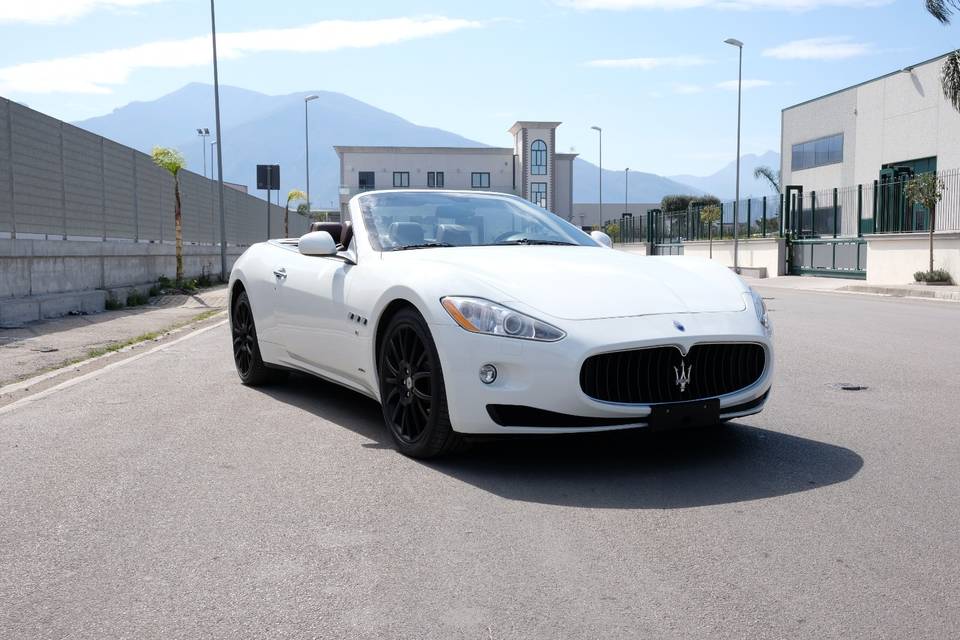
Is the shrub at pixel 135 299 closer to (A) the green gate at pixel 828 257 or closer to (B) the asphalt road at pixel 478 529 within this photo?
(B) the asphalt road at pixel 478 529

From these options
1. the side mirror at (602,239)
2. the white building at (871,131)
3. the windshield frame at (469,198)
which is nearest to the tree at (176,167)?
the windshield frame at (469,198)

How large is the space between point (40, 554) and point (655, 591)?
2189mm

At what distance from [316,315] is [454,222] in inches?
40.0

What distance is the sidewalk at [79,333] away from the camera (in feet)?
32.1

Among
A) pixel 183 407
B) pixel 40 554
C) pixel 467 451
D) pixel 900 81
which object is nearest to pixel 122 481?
pixel 40 554

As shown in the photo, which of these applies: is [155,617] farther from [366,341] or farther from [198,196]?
[198,196]

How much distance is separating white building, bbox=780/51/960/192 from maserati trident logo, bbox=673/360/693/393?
38.5 metres

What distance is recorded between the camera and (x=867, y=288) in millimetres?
24734

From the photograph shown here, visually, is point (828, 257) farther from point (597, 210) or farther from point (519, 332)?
point (597, 210)

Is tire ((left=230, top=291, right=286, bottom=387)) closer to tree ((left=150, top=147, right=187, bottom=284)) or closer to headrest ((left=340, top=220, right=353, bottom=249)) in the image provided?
headrest ((left=340, top=220, right=353, bottom=249))

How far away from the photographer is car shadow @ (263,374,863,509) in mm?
4254

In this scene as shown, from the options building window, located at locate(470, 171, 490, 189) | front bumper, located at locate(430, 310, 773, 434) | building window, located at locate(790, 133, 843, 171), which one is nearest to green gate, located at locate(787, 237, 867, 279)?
building window, located at locate(790, 133, 843, 171)

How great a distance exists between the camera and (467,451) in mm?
5008

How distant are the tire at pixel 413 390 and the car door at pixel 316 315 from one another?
1.55 ft
